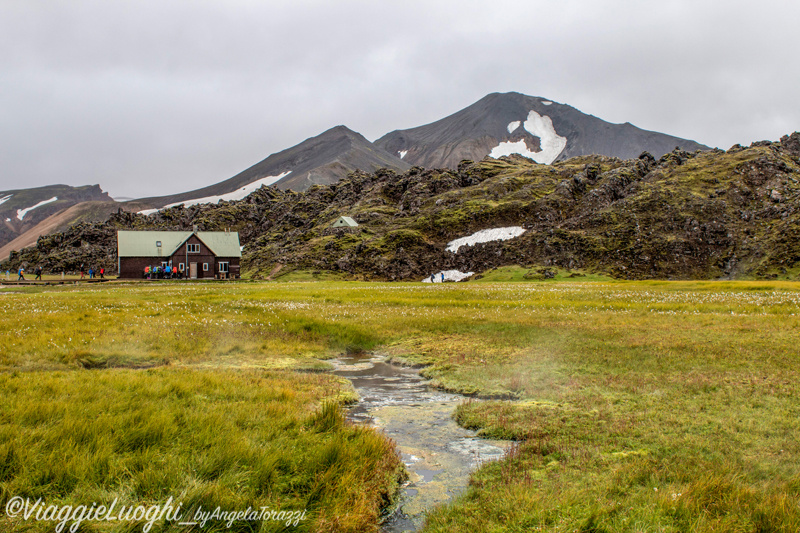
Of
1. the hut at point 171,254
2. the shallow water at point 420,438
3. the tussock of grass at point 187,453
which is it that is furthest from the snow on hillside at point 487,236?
the tussock of grass at point 187,453

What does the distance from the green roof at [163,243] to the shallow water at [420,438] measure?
3905 inches

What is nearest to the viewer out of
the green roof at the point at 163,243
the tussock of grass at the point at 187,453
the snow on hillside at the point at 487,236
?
the tussock of grass at the point at 187,453

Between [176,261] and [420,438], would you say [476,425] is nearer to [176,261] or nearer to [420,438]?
[420,438]

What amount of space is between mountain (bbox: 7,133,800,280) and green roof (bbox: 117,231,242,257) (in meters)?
10.2

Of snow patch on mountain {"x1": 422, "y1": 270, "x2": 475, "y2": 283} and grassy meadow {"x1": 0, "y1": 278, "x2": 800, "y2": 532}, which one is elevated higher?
grassy meadow {"x1": 0, "y1": 278, "x2": 800, "y2": 532}

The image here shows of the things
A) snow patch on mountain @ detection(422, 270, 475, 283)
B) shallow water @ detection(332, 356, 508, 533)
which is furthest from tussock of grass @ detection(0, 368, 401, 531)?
snow patch on mountain @ detection(422, 270, 475, 283)

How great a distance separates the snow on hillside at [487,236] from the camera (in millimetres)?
108438

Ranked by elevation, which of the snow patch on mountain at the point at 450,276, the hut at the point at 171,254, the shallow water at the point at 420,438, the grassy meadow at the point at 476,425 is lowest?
the snow patch on mountain at the point at 450,276

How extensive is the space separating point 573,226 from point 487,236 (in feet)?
66.3

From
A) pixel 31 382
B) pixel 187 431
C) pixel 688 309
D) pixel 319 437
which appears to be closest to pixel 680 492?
pixel 319 437

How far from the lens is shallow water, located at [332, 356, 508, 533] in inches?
321

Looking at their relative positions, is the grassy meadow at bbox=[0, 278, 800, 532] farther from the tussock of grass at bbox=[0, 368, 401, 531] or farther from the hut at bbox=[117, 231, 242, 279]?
the hut at bbox=[117, 231, 242, 279]

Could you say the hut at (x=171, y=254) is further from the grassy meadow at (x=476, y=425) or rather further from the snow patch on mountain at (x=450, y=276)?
the grassy meadow at (x=476, y=425)

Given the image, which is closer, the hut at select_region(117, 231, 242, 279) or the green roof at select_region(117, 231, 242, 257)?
the hut at select_region(117, 231, 242, 279)
